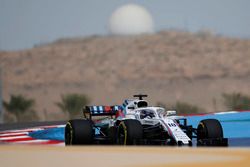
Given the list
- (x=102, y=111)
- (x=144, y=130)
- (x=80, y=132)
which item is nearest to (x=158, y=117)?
(x=144, y=130)

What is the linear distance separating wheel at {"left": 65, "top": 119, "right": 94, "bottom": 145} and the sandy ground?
219 inches

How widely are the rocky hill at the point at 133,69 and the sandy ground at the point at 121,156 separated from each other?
2971 centimetres

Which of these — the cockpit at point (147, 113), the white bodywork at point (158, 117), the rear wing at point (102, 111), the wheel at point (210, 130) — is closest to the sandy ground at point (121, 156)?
the white bodywork at point (158, 117)

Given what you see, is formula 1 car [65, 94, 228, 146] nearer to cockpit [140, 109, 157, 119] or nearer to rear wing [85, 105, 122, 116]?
cockpit [140, 109, 157, 119]

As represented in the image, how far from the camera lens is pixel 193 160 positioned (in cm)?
344

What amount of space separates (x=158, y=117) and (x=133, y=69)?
32.7 metres

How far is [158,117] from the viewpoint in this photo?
9.70 meters

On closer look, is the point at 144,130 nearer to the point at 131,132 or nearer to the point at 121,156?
the point at 131,132

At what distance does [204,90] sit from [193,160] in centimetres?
3520

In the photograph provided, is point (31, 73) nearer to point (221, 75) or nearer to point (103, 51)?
point (103, 51)

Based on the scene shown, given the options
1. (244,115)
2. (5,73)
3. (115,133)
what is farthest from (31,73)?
(115,133)

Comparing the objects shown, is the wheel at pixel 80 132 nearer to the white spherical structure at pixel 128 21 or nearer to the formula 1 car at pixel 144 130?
the formula 1 car at pixel 144 130

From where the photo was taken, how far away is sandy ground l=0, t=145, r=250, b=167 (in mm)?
3398

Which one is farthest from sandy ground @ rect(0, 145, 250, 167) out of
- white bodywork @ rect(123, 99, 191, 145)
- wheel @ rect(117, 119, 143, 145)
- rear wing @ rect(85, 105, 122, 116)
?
rear wing @ rect(85, 105, 122, 116)
